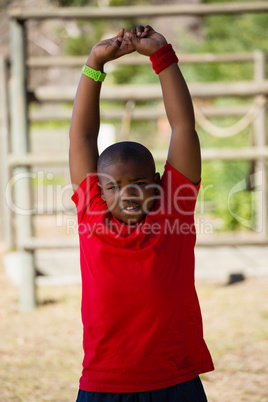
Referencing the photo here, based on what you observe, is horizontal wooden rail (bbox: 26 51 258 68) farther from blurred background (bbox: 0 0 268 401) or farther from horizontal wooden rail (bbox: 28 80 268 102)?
horizontal wooden rail (bbox: 28 80 268 102)

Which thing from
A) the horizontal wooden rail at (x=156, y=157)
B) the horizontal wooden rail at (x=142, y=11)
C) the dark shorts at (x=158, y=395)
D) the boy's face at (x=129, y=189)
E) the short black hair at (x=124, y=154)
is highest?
the horizontal wooden rail at (x=142, y=11)

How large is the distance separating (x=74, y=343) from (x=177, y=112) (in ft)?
7.86

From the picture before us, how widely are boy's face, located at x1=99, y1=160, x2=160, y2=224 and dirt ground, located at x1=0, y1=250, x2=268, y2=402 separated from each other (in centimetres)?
153

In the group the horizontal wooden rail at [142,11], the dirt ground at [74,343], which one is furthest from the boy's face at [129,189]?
the horizontal wooden rail at [142,11]

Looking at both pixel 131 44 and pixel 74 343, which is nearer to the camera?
pixel 131 44

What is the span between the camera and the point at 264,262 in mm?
5730

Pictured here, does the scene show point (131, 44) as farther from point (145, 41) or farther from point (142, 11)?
point (142, 11)

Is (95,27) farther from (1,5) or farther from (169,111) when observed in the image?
(169,111)

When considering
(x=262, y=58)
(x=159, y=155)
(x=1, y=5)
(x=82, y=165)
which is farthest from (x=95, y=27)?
(x=82, y=165)

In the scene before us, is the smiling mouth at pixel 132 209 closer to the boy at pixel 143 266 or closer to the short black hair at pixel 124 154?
the boy at pixel 143 266

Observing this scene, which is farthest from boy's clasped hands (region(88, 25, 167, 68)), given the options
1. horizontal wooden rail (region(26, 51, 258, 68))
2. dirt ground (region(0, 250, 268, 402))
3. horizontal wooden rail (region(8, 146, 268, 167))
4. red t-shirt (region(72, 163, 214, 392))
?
horizontal wooden rail (region(26, 51, 258, 68))

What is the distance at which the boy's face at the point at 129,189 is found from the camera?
166cm

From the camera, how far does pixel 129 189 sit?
65.3 inches

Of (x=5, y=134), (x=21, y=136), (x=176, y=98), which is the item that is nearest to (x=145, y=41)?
(x=176, y=98)
